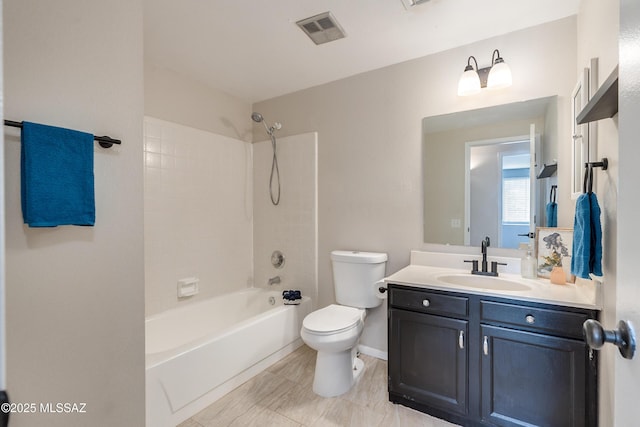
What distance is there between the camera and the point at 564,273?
1668 millimetres

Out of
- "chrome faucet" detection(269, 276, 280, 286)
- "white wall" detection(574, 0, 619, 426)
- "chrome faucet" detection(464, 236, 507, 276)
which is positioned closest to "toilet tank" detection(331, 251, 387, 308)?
"chrome faucet" detection(464, 236, 507, 276)

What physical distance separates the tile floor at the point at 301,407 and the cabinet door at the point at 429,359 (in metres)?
0.13

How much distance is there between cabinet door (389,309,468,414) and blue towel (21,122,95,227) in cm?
166

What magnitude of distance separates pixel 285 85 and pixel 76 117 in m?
1.89

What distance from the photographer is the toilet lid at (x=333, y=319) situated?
6.27 ft

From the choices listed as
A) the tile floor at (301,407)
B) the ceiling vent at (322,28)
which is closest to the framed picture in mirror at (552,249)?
the tile floor at (301,407)

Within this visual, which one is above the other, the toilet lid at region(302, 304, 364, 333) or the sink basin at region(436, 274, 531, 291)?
the sink basin at region(436, 274, 531, 291)

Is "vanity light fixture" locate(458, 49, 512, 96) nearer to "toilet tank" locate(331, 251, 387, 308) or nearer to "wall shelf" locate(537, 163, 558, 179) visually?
"wall shelf" locate(537, 163, 558, 179)

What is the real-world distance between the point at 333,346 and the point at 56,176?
1649mm

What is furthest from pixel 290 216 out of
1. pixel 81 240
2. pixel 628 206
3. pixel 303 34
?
pixel 628 206

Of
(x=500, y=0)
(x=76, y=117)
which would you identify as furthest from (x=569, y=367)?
(x=76, y=117)

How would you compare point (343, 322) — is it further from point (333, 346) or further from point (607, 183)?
point (607, 183)

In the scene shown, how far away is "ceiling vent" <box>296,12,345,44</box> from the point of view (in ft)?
5.97

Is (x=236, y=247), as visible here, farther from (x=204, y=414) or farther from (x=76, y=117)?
(x=76, y=117)
